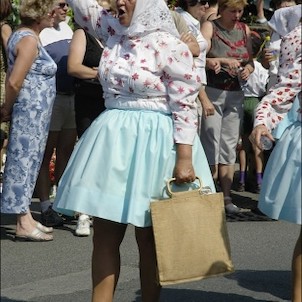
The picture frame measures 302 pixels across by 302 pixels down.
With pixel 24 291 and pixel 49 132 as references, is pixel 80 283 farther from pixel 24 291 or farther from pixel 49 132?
pixel 49 132

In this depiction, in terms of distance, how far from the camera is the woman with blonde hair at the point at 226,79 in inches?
338

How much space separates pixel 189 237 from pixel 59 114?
3.56 m

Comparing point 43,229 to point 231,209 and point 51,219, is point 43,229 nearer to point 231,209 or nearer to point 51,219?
point 51,219

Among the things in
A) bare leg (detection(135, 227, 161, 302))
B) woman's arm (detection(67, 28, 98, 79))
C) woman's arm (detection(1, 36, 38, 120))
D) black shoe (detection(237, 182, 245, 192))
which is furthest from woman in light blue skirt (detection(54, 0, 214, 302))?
black shoe (detection(237, 182, 245, 192))

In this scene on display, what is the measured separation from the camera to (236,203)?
9.64 m

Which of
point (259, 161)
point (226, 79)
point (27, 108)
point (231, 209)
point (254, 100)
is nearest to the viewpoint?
point (27, 108)

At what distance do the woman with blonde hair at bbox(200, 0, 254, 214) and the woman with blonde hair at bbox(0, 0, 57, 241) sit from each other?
1.71 meters

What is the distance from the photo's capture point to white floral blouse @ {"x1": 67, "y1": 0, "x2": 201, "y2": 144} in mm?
4742

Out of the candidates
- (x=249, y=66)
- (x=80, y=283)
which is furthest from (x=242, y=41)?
(x=80, y=283)

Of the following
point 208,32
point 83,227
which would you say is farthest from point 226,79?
point 83,227

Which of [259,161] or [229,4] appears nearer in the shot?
[229,4]

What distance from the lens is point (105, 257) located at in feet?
16.1

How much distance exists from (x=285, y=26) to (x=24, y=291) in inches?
94.8

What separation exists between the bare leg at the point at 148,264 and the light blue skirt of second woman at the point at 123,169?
0.25m
